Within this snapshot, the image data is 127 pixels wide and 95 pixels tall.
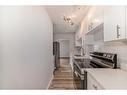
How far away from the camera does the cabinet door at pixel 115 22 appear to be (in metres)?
1.77

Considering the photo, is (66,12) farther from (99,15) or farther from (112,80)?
(112,80)

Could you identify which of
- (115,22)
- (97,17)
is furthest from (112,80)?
(97,17)

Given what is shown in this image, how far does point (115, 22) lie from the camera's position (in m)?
1.98

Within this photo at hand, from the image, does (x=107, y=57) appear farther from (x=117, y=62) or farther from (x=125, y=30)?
(x=125, y=30)

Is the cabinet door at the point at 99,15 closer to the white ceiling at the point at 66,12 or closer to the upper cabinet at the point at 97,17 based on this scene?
the upper cabinet at the point at 97,17

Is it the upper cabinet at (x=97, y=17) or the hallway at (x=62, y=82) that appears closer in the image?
the upper cabinet at (x=97, y=17)

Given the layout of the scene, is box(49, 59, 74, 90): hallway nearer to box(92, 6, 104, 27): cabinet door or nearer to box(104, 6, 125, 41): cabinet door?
box(92, 6, 104, 27): cabinet door

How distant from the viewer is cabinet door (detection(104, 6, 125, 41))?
177cm

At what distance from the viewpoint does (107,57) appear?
9.23 ft

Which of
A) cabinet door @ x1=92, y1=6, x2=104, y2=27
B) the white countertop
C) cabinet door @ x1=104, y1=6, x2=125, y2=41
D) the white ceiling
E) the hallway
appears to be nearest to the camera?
the white countertop

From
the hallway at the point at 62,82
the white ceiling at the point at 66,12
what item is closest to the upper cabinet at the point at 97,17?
the white ceiling at the point at 66,12

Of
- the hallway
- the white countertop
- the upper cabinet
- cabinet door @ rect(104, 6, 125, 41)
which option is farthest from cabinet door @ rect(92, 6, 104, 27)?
the hallway
